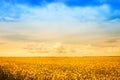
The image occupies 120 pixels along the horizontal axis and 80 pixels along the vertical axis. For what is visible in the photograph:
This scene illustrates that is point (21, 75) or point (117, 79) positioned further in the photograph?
point (21, 75)

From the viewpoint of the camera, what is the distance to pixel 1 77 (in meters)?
19.1

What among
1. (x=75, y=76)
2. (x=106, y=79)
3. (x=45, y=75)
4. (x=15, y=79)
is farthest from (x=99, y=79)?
Result: (x=15, y=79)

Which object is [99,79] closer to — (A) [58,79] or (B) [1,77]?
(A) [58,79]

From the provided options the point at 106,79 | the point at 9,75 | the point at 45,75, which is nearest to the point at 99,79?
the point at 106,79

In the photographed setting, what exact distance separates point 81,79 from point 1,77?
6.05m

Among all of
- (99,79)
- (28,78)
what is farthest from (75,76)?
(28,78)

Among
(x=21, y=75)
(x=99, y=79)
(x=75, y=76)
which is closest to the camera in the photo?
(x=99, y=79)

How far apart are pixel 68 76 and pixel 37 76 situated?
2.08 m

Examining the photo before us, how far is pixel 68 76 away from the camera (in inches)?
682

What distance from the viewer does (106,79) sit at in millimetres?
16297

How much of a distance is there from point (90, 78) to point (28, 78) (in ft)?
13.1

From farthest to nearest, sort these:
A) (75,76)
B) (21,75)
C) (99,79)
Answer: (21,75) < (75,76) < (99,79)

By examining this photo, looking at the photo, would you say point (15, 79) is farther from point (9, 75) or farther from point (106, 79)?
point (106, 79)

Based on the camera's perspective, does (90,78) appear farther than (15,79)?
No
